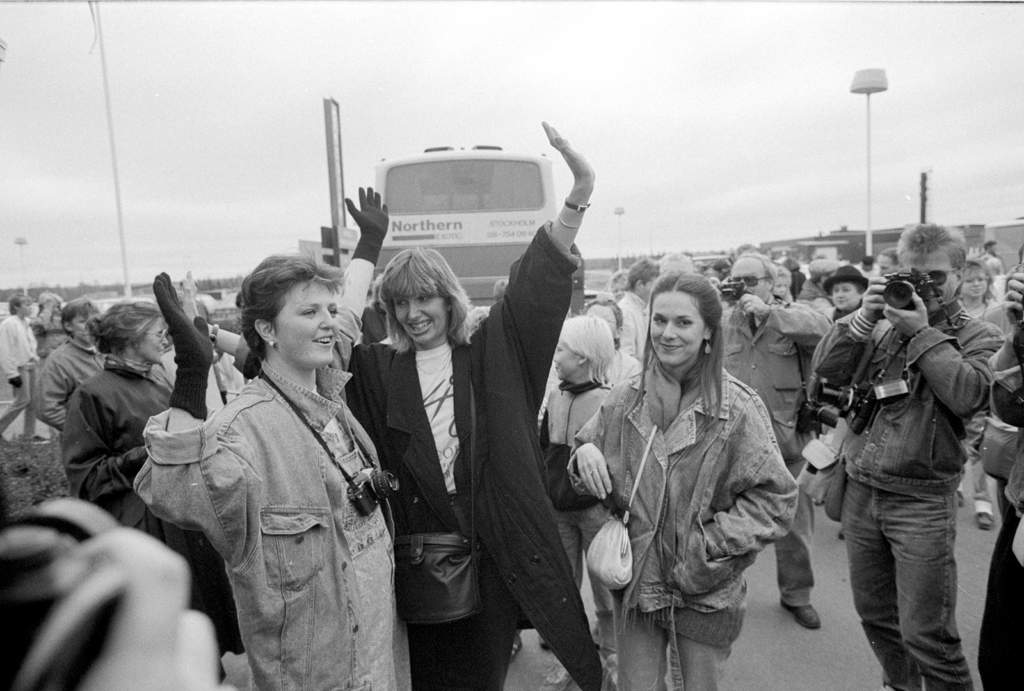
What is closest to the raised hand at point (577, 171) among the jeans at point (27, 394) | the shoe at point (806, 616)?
the shoe at point (806, 616)

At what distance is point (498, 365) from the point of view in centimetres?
226

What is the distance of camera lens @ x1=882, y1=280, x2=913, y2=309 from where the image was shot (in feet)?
9.08

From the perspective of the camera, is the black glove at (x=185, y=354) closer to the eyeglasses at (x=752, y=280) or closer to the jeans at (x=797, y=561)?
the jeans at (x=797, y=561)

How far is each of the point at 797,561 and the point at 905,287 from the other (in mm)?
1932

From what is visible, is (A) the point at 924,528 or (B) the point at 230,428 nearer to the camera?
(B) the point at 230,428

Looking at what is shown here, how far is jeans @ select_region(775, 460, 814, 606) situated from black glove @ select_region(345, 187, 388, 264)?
2795 mm

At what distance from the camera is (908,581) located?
2.71 m

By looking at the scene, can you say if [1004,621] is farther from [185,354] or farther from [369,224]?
[369,224]

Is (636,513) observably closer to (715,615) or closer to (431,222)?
(715,615)

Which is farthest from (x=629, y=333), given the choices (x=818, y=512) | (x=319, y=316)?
(x=319, y=316)

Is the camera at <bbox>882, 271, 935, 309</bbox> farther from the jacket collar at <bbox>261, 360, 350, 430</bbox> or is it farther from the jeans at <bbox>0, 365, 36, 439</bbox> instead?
the jeans at <bbox>0, 365, 36, 439</bbox>

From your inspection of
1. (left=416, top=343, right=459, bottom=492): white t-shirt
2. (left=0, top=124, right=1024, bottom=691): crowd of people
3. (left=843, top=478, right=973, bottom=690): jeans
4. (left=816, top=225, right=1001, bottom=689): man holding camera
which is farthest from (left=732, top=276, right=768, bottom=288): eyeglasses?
(left=416, top=343, right=459, bottom=492): white t-shirt

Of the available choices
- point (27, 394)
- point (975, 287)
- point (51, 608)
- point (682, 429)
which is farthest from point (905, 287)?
point (27, 394)

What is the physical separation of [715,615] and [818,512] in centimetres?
426
